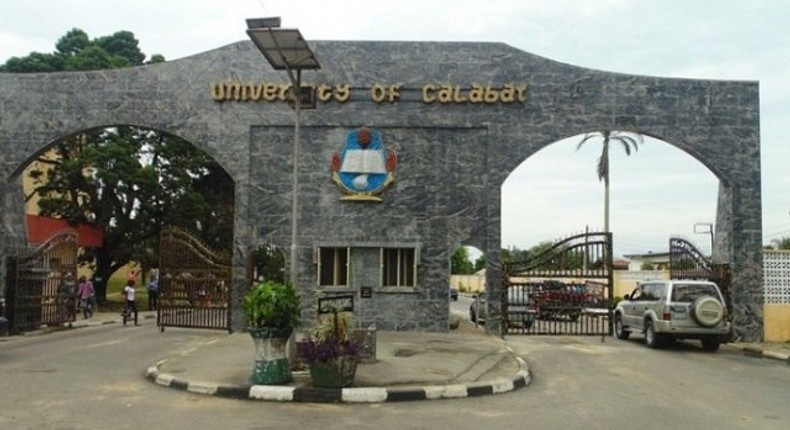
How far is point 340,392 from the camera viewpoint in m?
9.74

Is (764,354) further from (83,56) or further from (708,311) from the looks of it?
(83,56)

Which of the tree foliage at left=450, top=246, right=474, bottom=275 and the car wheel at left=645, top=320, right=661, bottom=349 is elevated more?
the tree foliage at left=450, top=246, right=474, bottom=275

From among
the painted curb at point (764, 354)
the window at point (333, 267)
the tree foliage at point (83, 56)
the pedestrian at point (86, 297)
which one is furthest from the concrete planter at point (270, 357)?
the tree foliage at point (83, 56)

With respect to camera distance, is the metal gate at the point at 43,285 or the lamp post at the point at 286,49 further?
the metal gate at the point at 43,285

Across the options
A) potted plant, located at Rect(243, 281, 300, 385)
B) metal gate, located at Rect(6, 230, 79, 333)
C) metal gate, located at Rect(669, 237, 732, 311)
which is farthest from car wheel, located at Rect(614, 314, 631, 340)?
metal gate, located at Rect(6, 230, 79, 333)

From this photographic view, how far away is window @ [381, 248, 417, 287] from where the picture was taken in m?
18.6

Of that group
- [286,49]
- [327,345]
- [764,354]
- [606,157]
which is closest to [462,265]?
[606,157]

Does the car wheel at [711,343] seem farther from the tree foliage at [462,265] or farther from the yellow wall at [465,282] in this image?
the tree foliage at [462,265]

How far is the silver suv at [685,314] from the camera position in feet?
52.0

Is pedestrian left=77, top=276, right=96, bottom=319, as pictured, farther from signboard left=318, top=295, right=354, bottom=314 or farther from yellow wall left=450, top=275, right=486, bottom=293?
yellow wall left=450, top=275, right=486, bottom=293

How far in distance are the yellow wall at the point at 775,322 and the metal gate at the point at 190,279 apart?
13342 millimetres

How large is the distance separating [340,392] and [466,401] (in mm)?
1671

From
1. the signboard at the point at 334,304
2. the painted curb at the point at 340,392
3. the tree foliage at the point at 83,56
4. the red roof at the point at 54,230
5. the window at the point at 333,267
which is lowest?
the painted curb at the point at 340,392

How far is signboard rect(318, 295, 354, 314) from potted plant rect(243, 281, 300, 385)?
0.97 metres
